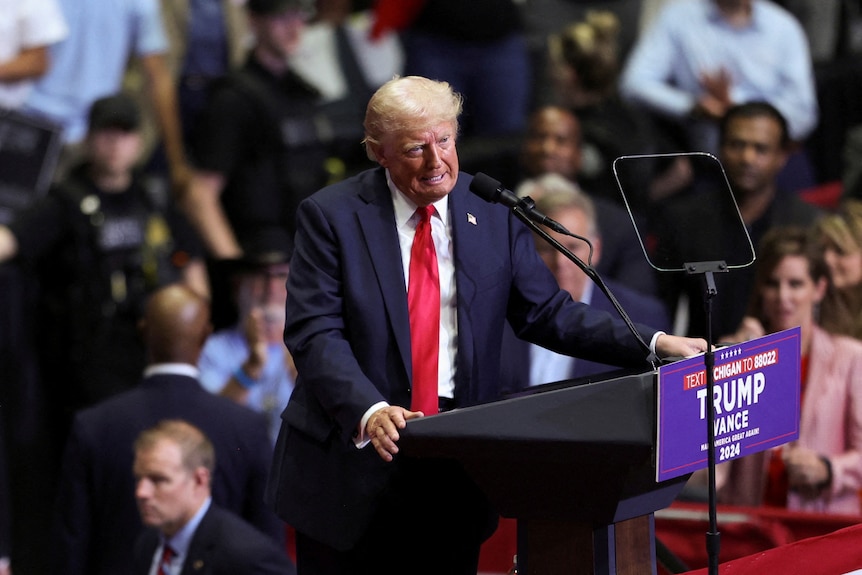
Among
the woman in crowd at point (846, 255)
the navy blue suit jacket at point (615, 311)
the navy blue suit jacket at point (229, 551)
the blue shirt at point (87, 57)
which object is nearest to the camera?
the navy blue suit jacket at point (229, 551)

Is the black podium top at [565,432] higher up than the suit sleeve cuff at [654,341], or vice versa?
the suit sleeve cuff at [654,341]

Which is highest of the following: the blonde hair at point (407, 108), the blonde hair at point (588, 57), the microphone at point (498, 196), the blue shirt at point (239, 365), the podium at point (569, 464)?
the blonde hair at point (588, 57)

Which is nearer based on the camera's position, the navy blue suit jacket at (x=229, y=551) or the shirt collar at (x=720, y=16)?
the navy blue suit jacket at (x=229, y=551)

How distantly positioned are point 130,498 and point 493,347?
6.61 feet

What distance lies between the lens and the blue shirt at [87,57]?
6395 millimetres

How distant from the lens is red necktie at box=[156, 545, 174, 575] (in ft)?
14.6

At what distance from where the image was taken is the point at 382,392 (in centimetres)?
300

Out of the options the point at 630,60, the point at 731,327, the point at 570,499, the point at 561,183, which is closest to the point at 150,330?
the point at 561,183

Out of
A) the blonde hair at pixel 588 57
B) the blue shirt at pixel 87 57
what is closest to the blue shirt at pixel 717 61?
the blonde hair at pixel 588 57

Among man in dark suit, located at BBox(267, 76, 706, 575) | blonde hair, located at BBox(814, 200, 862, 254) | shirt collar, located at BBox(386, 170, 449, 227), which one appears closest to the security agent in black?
blonde hair, located at BBox(814, 200, 862, 254)

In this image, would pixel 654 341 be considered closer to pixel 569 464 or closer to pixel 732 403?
pixel 732 403

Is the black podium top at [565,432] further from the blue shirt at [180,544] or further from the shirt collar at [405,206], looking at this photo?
Result: the blue shirt at [180,544]

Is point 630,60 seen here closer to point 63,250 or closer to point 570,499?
point 63,250

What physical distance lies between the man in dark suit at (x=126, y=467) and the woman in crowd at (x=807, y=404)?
1426mm
